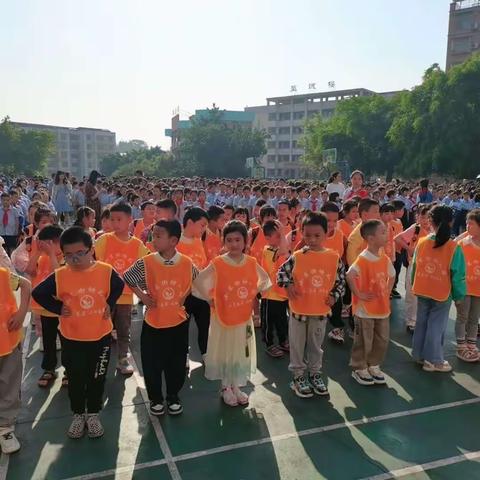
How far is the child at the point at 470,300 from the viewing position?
4.56 m

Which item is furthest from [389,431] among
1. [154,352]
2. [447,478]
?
[154,352]

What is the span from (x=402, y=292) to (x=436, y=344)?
2968 mm

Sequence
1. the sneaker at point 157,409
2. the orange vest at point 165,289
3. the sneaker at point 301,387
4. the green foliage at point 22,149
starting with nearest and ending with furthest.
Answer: the orange vest at point 165,289, the sneaker at point 157,409, the sneaker at point 301,387, the green foliage at point 22,149

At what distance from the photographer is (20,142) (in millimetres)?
51969

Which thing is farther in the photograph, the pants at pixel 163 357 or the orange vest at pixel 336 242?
the orange vest at pixel 336 242

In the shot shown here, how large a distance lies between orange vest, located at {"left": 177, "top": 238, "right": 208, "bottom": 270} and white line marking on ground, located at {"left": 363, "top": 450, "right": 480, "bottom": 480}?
7.64 ft

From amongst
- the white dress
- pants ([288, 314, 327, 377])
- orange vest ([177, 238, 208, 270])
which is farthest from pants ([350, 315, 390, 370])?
orange vest ([177, 238, 208, 270])

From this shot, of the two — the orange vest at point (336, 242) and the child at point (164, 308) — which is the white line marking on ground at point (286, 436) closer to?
the child at point (164, 308)

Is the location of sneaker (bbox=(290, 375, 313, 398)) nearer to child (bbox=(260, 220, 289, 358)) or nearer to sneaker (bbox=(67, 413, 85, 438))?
child (bbox=(260, 220, 289, 358))

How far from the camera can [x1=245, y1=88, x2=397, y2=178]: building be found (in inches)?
2992

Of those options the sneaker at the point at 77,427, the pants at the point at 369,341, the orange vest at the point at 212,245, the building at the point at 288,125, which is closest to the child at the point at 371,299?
the pants at the point at 369,341

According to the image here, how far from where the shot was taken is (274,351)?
4.68m

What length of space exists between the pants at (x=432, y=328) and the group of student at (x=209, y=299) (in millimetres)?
10

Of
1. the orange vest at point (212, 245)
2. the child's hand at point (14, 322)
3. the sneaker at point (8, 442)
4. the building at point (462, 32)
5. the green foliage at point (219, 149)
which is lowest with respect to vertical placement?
the sneaker at point (8, 442)
